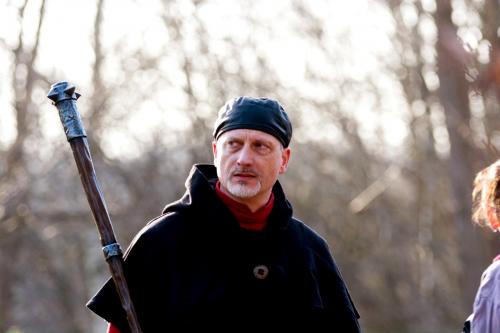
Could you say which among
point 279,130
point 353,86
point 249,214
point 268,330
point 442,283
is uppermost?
point 353,86

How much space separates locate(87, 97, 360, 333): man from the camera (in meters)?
4.63

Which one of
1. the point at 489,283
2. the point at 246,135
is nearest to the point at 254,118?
the point at 246,135

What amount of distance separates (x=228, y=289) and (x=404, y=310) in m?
17.8

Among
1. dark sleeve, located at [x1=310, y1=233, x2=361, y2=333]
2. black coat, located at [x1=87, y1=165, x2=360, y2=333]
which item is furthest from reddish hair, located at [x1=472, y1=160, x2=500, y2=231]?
black coat, located at [x1=87, y1=165, x2=360, y2=333]

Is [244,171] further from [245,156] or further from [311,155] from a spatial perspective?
[311,155]

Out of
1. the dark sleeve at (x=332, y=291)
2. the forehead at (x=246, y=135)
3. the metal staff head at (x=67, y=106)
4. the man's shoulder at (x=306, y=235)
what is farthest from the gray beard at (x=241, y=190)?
the metal staff head at (x=67, y=106)

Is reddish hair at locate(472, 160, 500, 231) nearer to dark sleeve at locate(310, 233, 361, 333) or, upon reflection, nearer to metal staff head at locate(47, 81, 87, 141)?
dark sleeve at locate(310, 233, 361, 333)

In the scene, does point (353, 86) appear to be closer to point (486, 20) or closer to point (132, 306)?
point (486, 20)

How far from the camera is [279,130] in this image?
4.94m

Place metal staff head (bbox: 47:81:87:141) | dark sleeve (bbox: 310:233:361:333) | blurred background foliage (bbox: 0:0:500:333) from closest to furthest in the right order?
metal staff head (bbox: 47:81:87:141) < dark sleeve (bbox: 310:233:361:333) < blurred background foliage (bbox: 0:0:500:333)

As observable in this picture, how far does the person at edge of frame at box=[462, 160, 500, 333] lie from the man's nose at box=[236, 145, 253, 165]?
3.64 ft

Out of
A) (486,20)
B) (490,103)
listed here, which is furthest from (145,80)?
(486,20)

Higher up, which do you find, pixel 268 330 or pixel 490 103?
pixel 490 103

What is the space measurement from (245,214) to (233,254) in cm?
18
